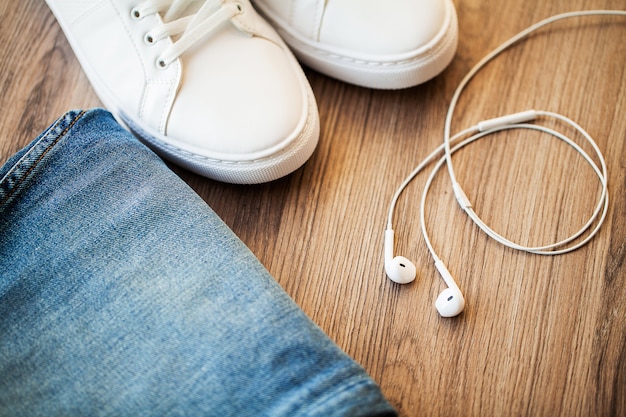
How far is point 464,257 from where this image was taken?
0.71 m

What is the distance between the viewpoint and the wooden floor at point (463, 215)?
25.8 inches

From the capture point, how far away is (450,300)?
66cm

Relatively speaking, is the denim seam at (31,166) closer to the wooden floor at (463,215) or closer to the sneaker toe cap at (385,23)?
the wooden floor at (463,215)

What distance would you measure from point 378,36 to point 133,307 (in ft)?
1.48

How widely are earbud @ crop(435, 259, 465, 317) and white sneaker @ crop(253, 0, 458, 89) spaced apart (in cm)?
27

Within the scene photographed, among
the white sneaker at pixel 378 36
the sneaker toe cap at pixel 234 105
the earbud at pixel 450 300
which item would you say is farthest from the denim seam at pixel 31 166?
the earbud at pixel 450 300

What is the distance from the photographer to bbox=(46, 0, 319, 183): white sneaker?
2.23 feet

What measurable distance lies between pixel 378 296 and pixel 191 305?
24 centimetres

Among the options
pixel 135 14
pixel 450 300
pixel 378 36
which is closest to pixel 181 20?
pixel 135 14

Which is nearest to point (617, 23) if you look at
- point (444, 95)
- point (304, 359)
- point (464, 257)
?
point (444, 95)

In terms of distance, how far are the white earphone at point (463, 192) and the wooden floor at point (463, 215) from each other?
1cm

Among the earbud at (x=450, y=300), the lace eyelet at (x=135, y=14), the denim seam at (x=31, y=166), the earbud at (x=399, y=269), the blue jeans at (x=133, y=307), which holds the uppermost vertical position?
the lace eyelet at (x=135, y=14)

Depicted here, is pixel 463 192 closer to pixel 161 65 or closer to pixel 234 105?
pixel 234 105

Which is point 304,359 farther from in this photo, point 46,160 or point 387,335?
point 46,160
